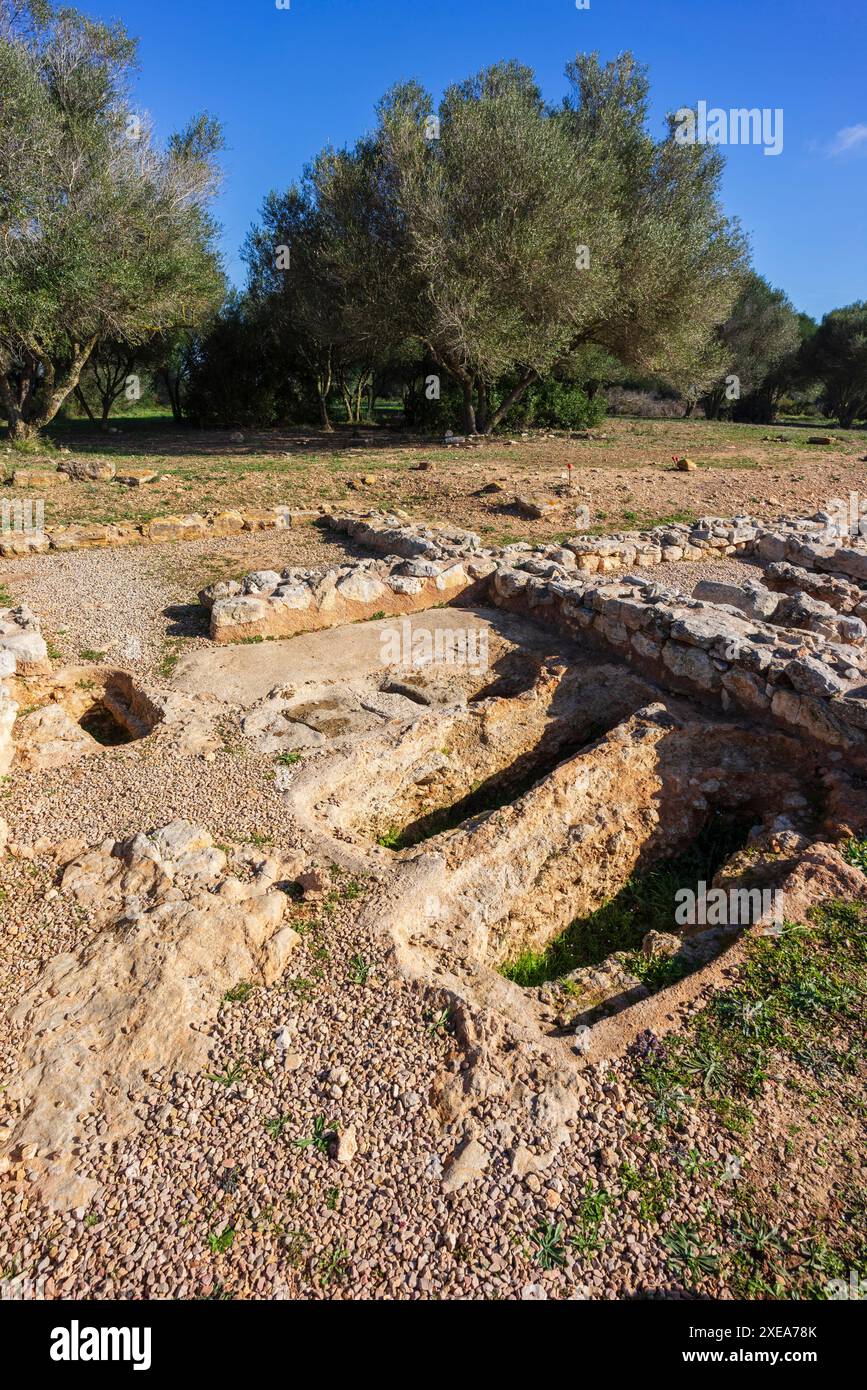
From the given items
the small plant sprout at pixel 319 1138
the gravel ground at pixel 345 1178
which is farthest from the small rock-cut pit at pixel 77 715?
the small plant sprout at pixel 319 1138

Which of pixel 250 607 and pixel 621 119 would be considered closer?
pixel 250 607

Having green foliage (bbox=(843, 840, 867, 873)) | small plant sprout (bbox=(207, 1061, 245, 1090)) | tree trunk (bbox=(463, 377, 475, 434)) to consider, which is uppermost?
tree trunk (bbox=(463, 377, 475, 434))

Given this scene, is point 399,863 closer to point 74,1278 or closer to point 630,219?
point 74,1278

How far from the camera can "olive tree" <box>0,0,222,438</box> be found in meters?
19.1

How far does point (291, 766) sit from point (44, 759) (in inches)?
85.0

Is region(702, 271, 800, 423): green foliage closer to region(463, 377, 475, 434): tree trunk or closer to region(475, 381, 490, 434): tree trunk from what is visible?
region(475, 381, 490, 434): tree trunk

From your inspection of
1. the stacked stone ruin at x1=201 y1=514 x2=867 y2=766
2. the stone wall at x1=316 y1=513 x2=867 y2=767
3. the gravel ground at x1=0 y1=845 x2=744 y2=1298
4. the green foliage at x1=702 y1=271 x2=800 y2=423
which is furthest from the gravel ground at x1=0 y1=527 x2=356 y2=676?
the green foliage at x1=702 y1=271 x2=800 y2=423

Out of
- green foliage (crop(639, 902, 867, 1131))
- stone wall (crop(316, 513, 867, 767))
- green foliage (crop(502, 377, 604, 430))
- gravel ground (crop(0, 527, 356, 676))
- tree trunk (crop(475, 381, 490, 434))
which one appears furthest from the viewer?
green foliage (crop(502, 377, 604, 430))

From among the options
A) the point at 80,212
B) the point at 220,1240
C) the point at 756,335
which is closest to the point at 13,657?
the point at 220,1240

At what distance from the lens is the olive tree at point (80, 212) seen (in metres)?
19.1

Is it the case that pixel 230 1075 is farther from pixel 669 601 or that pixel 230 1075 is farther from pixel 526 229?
pixel 526 229

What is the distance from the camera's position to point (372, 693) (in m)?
7.69

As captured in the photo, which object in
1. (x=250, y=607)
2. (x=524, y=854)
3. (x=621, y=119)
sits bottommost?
(x=524, y=854)

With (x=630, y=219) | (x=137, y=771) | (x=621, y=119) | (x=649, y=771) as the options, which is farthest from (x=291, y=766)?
(x=621, y=119)
